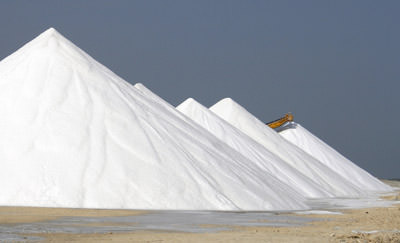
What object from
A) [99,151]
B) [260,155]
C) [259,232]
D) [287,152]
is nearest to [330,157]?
[287,152]

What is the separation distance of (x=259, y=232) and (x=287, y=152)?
2488 centimetres

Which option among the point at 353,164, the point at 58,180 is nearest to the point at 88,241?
the point at 58,180

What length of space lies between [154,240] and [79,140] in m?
9.13

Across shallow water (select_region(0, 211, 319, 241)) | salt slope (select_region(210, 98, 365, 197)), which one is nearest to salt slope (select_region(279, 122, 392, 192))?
salt slope (select_region(210, 98, 365, 197))

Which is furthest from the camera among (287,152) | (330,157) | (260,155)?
(330,157)

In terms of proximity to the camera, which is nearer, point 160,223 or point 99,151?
point 160,223

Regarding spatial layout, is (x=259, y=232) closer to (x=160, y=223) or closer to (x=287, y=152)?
(x=160, y=223)

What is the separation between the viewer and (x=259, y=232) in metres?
12.7

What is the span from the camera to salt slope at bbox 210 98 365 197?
115 ft

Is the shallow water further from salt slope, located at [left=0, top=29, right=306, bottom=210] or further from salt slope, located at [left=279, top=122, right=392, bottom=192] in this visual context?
salt slope, located at [left=279, top=122, right=392, bottom=192]

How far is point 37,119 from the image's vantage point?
20.3m

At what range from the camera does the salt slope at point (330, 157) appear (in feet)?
139

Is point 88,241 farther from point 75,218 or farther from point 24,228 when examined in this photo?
point 75,218

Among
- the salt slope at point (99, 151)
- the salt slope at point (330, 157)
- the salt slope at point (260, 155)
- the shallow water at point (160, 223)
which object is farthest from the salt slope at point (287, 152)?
the shallow water at point (160, 223)
